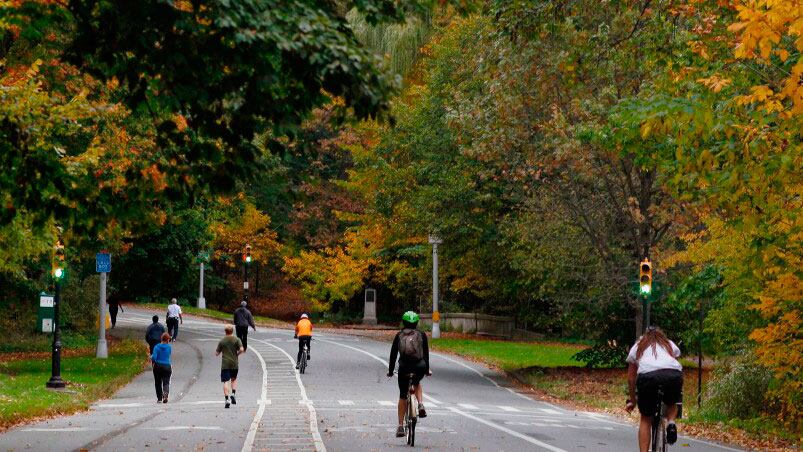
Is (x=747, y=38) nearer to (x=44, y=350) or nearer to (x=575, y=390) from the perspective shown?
(x=575, y=390)

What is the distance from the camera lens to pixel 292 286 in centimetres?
8319

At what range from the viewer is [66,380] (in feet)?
96.3

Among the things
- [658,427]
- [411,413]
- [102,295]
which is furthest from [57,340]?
[658,427]

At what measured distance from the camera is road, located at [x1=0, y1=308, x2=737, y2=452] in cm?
1644

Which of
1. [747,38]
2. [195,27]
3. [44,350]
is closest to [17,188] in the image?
[195,27]

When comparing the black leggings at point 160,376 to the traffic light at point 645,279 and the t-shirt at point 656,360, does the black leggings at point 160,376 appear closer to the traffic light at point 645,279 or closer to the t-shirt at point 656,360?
the traffic light at point 645,279

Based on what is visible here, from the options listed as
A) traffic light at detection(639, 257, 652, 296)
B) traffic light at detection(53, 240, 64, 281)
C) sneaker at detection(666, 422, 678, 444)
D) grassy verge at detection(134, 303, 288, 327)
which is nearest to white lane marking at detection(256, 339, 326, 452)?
sneaker at detection(666, 422, 678, 444)

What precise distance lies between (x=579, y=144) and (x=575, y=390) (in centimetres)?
643

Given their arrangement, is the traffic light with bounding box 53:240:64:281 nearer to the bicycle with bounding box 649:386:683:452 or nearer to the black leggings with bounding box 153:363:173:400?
the black leggings with bounding box 153:363:173:400

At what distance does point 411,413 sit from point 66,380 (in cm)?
1583

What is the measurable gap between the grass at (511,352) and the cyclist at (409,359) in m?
21.1

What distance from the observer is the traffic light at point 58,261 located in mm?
26000

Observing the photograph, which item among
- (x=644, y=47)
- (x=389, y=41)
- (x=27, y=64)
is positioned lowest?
(x=644, y=47)

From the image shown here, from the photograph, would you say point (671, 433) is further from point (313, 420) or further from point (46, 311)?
point (46, 311)
